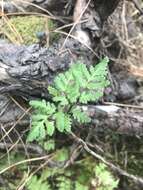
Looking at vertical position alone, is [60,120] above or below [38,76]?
below

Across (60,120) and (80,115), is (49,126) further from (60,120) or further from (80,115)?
(80,115)

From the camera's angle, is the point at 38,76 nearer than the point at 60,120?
No

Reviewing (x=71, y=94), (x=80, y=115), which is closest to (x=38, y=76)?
(x=71, y=94)

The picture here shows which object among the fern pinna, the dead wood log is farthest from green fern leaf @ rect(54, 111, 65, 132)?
the dead wood log

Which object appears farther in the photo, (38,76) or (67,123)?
(38,76)

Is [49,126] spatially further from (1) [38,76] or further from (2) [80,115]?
(1) [38,76]

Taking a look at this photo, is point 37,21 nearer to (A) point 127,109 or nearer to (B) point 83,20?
(B) point 83,20

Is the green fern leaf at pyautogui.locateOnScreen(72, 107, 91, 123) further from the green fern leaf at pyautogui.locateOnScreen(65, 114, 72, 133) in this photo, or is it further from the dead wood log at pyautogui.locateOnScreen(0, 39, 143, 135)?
the dead wood log at pyautogui.locateOnScreen(0, 39, 143, 135)

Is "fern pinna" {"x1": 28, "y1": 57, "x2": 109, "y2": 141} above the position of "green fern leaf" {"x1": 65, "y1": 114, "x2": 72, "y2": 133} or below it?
above
